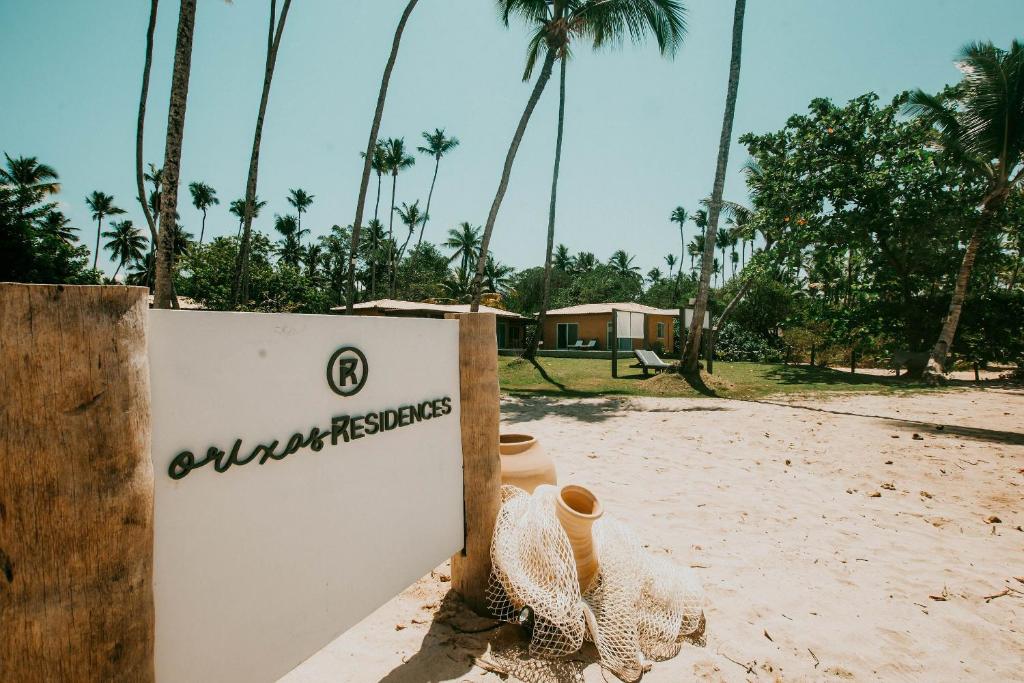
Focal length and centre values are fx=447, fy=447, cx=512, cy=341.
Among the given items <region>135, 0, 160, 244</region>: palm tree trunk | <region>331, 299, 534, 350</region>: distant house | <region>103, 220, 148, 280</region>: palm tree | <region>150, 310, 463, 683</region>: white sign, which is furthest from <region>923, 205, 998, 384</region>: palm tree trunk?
<region>103, 220, 148, 280</region>: palm tree

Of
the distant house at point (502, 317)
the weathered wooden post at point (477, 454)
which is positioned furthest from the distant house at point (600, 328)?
the weathered wooden post at point (477, 454)

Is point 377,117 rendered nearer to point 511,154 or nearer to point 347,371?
point 511,154

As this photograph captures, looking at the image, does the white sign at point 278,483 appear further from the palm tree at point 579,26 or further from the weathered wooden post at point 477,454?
the palm tree at point 579,26

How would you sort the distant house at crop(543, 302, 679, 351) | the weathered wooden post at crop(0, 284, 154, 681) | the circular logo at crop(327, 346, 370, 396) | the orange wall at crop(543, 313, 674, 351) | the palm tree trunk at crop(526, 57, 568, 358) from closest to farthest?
the weathered wooden post at crop(0, 284, 154, 681), the circular logo at crop(327, 346, 370, 396), the palm tree trunk at crop(526, 57, 568, 358), the distant house at crop(543, 302, 679, 351), the orange wall at crop(543, 313, 674, 351)

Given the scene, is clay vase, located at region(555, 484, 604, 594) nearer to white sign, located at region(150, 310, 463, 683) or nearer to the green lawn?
white sign, located at region(150, 310, 463, 683)

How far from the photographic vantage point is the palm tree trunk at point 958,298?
1350 centimetres

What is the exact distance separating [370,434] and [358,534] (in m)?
0.44

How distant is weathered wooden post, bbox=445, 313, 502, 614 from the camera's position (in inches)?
106

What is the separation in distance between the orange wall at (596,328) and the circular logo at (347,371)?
2847cm

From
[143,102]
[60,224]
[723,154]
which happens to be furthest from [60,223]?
[723,154]

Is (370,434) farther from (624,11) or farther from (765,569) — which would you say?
(624,11)

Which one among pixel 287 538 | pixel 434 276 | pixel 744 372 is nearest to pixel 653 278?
pixel 434 276

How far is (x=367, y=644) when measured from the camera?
2445mm

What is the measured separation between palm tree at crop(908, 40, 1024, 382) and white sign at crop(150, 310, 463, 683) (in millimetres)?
17508
